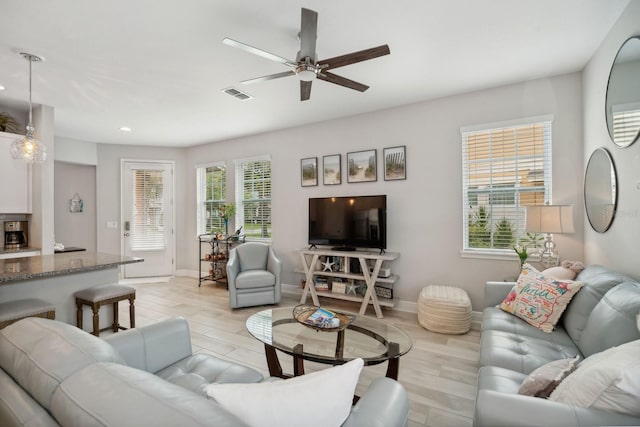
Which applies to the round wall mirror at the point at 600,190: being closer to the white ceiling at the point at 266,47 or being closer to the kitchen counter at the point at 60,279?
the white ceiling at the point at 266,47

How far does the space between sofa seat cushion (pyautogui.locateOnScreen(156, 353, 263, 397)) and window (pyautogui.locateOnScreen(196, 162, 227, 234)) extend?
13.8 ft

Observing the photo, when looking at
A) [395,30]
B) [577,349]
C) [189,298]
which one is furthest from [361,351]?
[189,298]

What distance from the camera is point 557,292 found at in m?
2.16

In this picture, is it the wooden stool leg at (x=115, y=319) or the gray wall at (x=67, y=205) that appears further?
the gray wall at (x=67, y=205)

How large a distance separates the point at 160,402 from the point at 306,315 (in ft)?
5.55

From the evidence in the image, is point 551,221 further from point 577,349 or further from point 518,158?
point 577,349

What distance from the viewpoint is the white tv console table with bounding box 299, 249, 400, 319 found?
3723 mm

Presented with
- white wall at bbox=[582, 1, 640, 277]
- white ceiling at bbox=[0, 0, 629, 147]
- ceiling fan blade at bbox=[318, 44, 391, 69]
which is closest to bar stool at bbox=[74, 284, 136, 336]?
white ceiling at bbox=[0, 0, 629, 147]

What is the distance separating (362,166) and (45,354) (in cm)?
381

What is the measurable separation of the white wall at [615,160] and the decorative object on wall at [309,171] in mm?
3204

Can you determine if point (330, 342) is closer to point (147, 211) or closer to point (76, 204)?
point (147, 211)

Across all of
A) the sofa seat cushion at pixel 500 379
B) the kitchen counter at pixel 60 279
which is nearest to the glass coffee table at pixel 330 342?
the sofa seat cushion at pixel 500 379

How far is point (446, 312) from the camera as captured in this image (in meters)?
3.16

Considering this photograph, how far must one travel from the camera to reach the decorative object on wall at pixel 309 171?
465 centimetres
